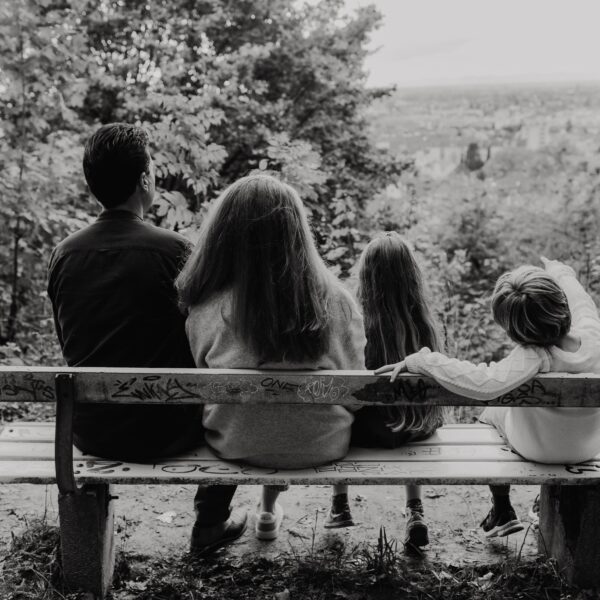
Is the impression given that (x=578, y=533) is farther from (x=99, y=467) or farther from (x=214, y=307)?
(x=99, y=467)

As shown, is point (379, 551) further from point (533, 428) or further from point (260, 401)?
point (260, 401)

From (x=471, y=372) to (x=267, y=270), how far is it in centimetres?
Answer: 75

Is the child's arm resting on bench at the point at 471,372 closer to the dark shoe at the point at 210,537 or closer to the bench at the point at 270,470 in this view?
the bench at the point at 270,470

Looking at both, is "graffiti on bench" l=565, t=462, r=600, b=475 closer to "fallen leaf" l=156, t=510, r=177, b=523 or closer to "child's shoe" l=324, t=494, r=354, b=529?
"child's shoe" l=324, t=494, r=354, b=529

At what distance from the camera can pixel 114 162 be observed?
8.32 feet

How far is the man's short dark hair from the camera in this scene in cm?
252

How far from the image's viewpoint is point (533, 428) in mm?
2568

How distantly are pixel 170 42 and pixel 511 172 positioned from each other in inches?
537

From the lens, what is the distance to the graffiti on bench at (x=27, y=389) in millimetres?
2209

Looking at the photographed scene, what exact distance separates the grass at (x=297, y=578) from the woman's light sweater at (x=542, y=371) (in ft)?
1.66

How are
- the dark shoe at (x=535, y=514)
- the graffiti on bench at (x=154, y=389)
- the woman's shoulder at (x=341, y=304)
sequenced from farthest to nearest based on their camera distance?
1. the dark shoe at (x=535, y=514)
2. the woman's shoulder at (x=341, y=304)
3. the graffiti on bench at (x=154, y=389)

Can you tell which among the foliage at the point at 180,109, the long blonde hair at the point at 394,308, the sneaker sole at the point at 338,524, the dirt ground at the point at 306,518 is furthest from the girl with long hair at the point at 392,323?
the foliage at the point at 180,109

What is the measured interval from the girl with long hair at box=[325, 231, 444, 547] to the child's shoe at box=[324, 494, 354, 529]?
Answer: 451 mm

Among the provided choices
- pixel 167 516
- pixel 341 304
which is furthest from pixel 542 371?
pixel 167 516
